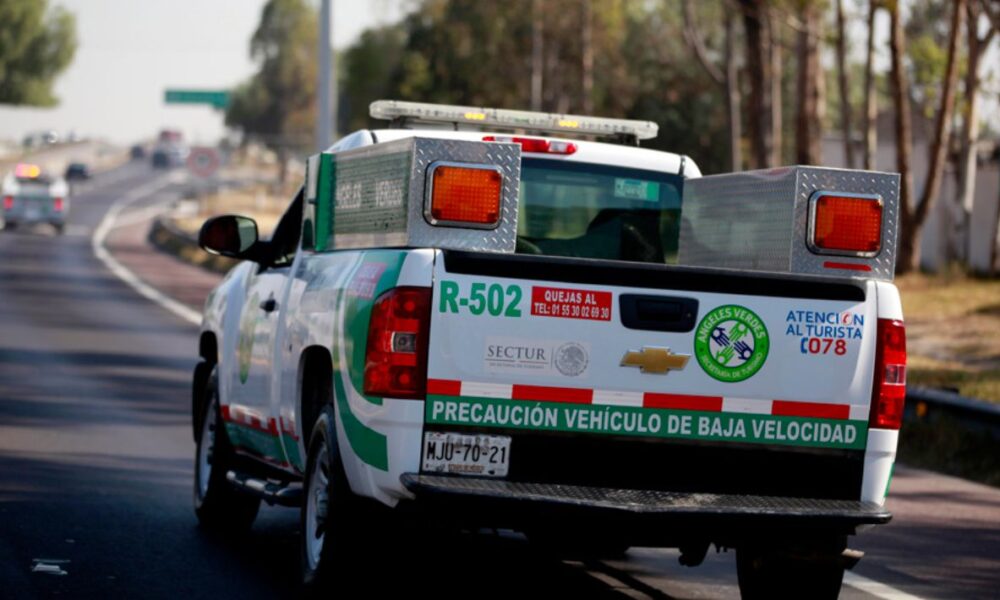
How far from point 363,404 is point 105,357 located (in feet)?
47.2

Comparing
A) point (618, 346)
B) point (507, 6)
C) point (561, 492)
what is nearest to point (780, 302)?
point (618, 346)

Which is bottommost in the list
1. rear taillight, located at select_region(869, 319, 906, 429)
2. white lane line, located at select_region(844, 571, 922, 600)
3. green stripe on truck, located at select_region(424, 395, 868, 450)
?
white lane line, located at select_region(844, 571, 922, 600)

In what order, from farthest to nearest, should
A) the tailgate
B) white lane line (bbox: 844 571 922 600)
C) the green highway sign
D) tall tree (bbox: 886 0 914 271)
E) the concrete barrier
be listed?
the green highway sign → the concrete barrier → tall tree (bbox: 886 0 914 271) → white lane line (bbox: 844 571 922 600) → the tailgate

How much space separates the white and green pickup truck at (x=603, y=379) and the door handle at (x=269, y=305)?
1186 millimetres

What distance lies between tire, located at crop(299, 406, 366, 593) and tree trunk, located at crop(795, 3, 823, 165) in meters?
26.0

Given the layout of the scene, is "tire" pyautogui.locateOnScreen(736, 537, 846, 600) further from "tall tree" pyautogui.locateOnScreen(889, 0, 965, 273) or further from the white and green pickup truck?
"tall tree" pyautogui.locateOnScreen(889, 0, 965, 273)

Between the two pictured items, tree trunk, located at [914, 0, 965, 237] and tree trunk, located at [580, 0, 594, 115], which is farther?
tree trunk, located at [580, 0, 594, 115]

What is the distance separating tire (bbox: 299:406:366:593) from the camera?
24.2 ft

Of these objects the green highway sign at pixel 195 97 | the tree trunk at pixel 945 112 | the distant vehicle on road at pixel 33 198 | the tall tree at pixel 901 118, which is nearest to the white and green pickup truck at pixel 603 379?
the tree trunk at pixel 945 112

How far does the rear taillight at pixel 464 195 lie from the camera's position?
23.3 feet

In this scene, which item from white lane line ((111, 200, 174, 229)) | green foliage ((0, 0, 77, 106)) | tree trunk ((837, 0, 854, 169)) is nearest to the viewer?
tree trunk ((837, 0, 854, 169))

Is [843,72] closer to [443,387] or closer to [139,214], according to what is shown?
[443,387]

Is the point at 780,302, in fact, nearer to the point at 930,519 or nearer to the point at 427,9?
the point at 930,519

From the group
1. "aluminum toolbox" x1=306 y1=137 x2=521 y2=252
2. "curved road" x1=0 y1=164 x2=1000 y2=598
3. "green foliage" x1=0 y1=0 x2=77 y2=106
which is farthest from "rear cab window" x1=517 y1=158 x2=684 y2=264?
"green foliage" x1=0 y1=0 x2=77 y2=106
